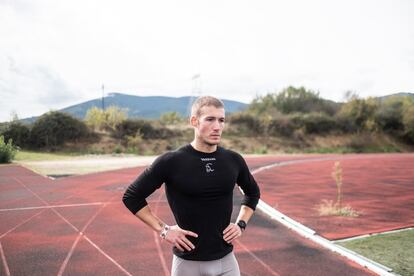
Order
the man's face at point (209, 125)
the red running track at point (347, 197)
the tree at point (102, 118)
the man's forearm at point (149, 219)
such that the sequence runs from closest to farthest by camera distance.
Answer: the man's face at point (209, 125)
the man's forearm at point (149, 219)
the red running track at point (347, 197)
the tree at point (102, 118)

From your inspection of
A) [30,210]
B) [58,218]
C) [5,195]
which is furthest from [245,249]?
[5,195]

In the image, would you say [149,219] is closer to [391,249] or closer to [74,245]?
[74,245]

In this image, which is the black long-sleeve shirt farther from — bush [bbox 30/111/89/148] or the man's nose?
bush [bbox 30/111/89/148]

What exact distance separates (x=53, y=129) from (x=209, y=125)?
13.2 m

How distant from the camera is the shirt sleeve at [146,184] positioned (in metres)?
3.14

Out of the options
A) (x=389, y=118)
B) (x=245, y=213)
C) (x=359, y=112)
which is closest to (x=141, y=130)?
(x=359, y=112)

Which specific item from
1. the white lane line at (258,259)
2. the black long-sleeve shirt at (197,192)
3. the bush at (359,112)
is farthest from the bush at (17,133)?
the bush at (359,112)

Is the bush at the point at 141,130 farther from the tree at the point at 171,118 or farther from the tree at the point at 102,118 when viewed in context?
the tree at the point at 171,118

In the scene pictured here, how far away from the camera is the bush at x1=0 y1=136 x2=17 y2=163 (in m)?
11.6

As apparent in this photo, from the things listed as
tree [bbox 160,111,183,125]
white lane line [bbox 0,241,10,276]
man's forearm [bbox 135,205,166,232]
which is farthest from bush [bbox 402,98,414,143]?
man's forearm [bbox 135,205,166,232]

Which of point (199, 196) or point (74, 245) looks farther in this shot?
point (74, 245)

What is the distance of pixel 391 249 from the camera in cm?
775

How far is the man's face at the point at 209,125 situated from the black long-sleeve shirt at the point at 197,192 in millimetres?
142

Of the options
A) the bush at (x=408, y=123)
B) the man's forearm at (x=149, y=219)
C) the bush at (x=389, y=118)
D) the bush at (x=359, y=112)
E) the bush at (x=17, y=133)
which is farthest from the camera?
the bush at (x=359, y=112)
